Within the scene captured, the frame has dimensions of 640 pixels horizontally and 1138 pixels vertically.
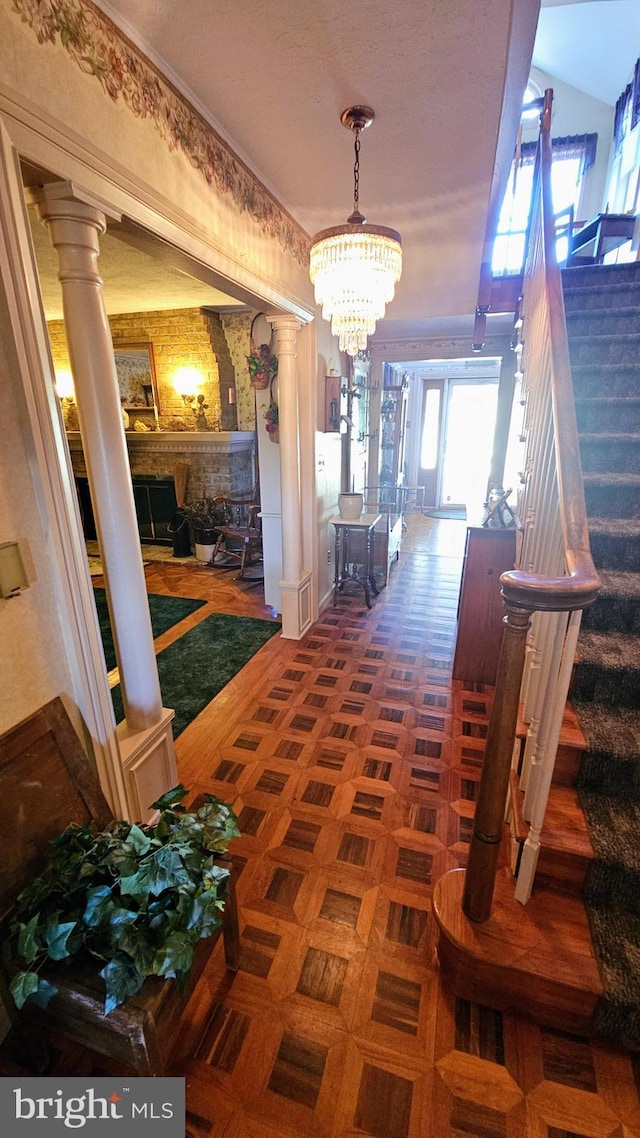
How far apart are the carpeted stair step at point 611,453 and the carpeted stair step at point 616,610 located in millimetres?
589

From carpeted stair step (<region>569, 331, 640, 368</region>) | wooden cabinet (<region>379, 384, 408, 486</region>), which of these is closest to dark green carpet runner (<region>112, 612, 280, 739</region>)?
carpeted stair step (<region>569, 331, 640, 368</region>)

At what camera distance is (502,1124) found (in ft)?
3.46

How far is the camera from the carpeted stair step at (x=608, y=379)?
2080 mm

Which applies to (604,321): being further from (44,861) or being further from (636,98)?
(636,98)

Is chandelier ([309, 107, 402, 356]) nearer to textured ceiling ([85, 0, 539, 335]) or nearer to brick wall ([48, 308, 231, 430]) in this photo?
textured ceiling ([85, 0, 539, 335])

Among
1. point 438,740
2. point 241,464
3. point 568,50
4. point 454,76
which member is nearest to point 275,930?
point 438,740

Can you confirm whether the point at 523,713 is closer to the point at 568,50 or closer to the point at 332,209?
the point at 332,209

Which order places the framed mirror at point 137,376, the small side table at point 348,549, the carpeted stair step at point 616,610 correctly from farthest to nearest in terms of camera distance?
1. the framed mirror at point 137,376
2. the small side table at point 348,549
3. the carpeted stair step at point 616,610

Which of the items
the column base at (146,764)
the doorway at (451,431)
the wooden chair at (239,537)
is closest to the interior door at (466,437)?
the doorway at (451,431)

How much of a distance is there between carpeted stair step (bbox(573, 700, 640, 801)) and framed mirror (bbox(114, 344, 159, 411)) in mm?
5812

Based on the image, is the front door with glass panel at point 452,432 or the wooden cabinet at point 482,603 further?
→ the front door with glass panel at point 452,432

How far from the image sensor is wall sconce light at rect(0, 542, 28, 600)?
109 cm

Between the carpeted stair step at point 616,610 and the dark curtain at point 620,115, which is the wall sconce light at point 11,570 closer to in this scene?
the carpeted stair step at point 616,610

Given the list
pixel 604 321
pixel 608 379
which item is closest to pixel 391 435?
pixel 604 321
